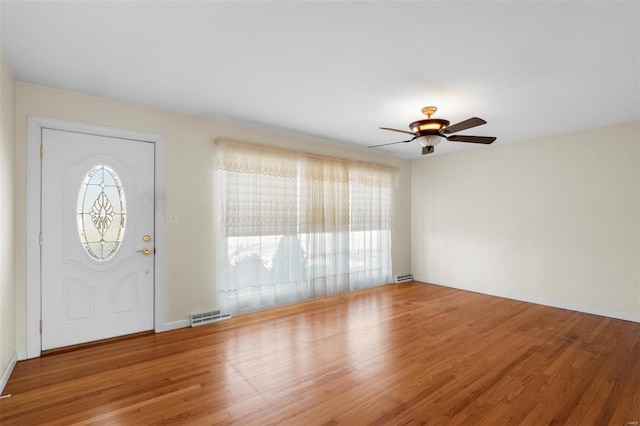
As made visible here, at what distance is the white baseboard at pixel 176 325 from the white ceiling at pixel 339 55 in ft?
8.13

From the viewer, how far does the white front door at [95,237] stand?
2914 millimetres

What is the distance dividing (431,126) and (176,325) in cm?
363

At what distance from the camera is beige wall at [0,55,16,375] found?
231 centimetres

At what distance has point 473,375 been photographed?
250 cm

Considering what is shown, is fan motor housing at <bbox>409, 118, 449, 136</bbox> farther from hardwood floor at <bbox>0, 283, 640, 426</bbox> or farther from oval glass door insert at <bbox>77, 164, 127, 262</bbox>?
oval glass door insert at <bbox>77, 164, 127, 262</bbox>

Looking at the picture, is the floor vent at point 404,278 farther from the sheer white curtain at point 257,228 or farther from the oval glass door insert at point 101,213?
the oval glass door insert at point 101,213

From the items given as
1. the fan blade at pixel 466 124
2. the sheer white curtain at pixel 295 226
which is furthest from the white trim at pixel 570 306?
the fan blade at pixel 466 124

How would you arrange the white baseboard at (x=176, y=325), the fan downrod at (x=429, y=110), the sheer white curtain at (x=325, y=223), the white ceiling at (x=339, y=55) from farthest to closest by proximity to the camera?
the sheer white curtain at (x=325, y=223), the white baseboard at (x=176, y=325), the fan downrod at (x=429, y=110), the white ceiling at (x=339, y=55)

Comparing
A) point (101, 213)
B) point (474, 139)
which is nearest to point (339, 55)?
point (474, 139)

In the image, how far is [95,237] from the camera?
10.3ft

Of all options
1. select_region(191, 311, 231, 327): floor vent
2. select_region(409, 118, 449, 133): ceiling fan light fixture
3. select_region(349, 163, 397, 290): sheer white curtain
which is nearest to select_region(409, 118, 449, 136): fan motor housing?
select_region(409, 118, 449, 133): ceiling fan light fixture

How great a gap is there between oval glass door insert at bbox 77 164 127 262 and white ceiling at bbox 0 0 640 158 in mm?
881

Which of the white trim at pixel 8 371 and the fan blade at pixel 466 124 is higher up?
the fan blade at pixel 466 124

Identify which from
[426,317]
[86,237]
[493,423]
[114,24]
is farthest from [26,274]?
[426,317]
